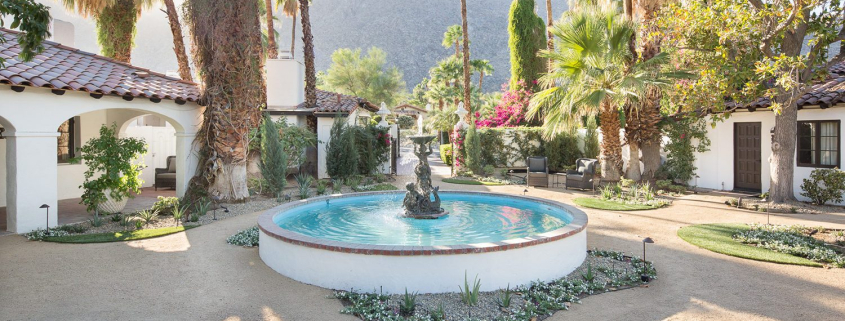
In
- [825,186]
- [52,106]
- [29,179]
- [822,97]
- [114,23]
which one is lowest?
[825,186]

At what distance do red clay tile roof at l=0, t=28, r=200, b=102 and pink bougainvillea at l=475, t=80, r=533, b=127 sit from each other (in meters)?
15.8

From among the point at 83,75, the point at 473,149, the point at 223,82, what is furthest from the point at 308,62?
the point at 83,75

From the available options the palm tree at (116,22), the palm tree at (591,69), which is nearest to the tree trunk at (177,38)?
the palm tree at (116,22)

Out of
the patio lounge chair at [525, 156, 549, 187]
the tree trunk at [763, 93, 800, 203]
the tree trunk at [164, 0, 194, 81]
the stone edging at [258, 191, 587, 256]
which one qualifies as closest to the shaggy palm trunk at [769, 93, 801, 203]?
the tree trunk at [763, 93, 800, 203]

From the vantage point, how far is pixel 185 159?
40.5ft

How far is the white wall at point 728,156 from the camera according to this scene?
12.9 m

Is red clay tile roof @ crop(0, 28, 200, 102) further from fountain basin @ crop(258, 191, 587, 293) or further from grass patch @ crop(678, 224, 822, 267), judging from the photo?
grass patch @ crop(678, 224, 822, 267)

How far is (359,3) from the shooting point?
10944 centimetres

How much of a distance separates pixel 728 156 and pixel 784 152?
144 inches

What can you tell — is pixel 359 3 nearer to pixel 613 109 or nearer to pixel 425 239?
pixel 613 109

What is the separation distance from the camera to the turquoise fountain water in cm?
754

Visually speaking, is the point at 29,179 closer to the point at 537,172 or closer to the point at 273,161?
the point at 273,161

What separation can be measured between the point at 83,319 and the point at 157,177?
37.3 ft

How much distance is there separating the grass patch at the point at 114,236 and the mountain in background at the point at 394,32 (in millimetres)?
74743
